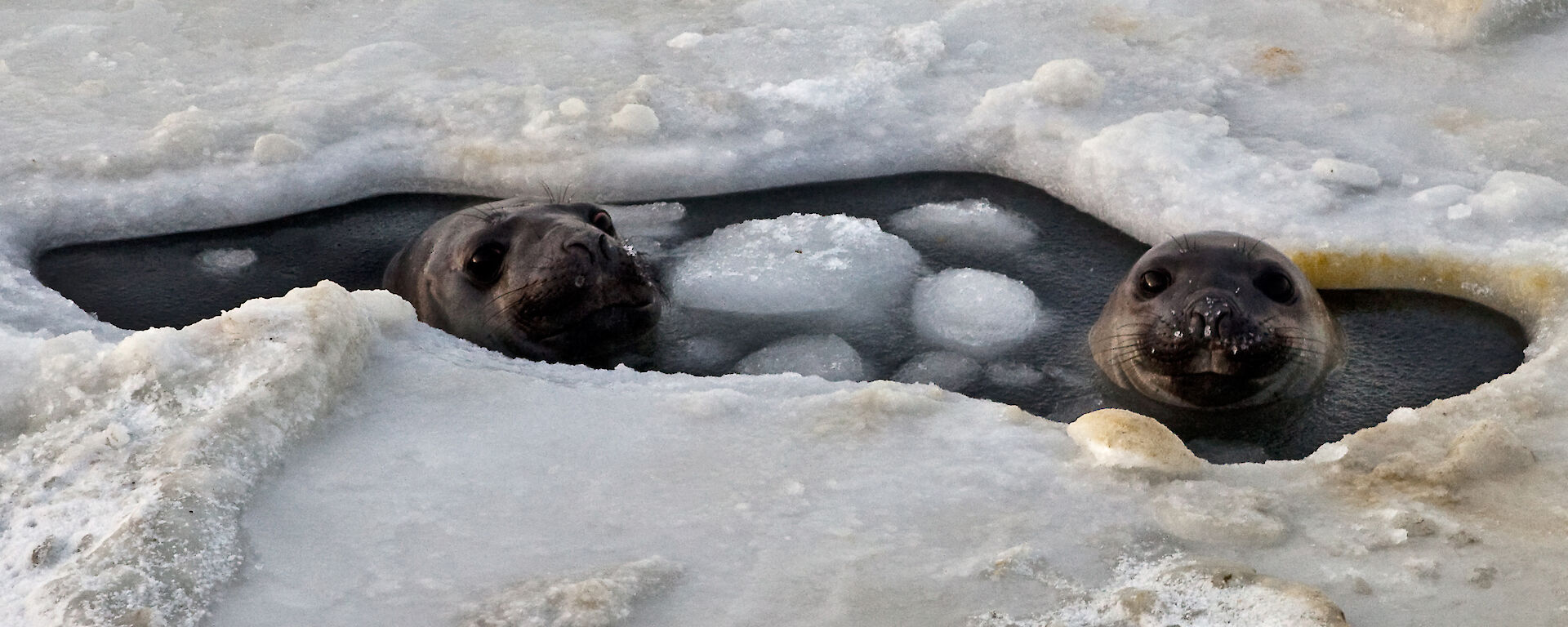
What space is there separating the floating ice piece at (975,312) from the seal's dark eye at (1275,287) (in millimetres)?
711

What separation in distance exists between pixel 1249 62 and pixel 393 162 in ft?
11.5

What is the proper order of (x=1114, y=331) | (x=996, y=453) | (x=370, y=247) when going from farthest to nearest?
(x=370, y=247) < (x=1114, y=331) < (x=996, y=453)

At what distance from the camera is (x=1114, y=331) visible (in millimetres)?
4504

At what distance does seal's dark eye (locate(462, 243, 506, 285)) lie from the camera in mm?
4762

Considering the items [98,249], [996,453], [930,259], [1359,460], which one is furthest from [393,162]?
[1359,460]

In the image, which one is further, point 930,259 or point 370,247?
point 370,247

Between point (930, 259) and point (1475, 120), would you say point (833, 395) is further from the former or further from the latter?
point (1475, 120)

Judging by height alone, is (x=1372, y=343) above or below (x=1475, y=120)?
below

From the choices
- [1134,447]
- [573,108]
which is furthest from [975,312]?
[573,108]

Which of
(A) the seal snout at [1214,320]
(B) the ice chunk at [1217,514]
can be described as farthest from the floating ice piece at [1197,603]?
(A) the seal snout at [1214,320]

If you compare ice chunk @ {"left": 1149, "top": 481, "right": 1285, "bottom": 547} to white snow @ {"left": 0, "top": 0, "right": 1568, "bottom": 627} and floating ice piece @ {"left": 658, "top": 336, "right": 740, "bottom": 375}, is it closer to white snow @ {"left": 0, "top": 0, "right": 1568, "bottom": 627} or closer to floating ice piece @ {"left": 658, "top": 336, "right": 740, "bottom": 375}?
white snow @ {"left": 0, "top": 0, "right": 1568, "bottom": 627}

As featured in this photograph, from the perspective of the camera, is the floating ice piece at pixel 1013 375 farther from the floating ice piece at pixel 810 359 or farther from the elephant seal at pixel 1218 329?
the floating ice piece at pixel 810 359

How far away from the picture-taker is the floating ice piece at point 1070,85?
5.66m

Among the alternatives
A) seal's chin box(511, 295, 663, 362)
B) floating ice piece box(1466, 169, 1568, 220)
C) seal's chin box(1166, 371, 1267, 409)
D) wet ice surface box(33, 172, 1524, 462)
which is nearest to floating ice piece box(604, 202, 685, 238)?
wet ice surface box(33, 172, 1524, 462)
